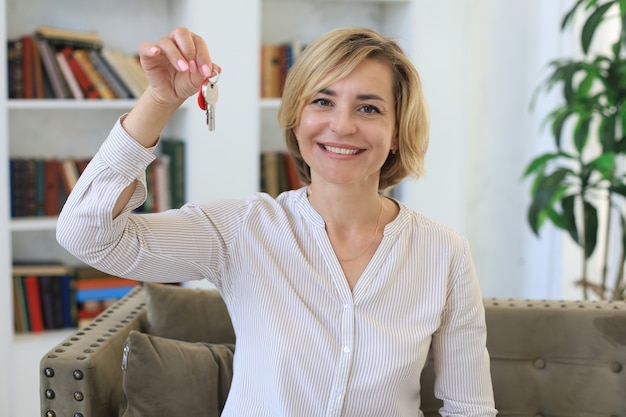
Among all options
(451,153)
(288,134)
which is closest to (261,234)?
(288,134)

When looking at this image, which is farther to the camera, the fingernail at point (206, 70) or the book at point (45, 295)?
the book at point (45, 295)

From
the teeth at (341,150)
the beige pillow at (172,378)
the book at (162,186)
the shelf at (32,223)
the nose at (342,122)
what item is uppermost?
the nose at (342,122)

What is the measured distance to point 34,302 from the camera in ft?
11.2

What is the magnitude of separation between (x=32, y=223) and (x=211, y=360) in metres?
1.58

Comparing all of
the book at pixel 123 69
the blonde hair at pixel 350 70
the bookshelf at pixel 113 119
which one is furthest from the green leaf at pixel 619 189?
the book at pixel 123 69

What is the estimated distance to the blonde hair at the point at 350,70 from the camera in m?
1.68

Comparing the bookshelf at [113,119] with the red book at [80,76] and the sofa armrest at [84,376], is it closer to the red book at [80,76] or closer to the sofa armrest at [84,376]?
the red book at [80,76]

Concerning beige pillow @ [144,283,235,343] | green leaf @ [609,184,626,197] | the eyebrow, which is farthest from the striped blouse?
green leaf @ [609,184,626,197]

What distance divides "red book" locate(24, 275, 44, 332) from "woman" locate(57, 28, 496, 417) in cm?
188

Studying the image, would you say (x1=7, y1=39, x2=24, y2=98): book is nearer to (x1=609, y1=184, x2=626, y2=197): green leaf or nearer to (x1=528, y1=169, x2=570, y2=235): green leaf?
(x1=528, y1=169, x2=570, y2=235): green leaf

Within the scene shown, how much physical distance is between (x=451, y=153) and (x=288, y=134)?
1930 millimetres

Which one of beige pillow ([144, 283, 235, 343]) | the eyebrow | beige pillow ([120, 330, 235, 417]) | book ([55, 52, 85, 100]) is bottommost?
beige pillow ([120, 330, 235, 417])

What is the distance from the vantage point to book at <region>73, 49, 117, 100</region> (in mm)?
3346

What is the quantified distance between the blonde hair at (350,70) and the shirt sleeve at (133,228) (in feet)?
0.78
